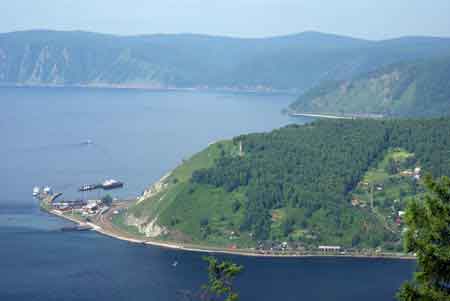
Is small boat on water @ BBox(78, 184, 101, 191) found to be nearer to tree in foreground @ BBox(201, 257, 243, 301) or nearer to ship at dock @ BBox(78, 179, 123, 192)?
ship at dock @ BBox(78, 179, 123, 192)

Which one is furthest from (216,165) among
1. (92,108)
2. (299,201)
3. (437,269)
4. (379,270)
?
(92,108)

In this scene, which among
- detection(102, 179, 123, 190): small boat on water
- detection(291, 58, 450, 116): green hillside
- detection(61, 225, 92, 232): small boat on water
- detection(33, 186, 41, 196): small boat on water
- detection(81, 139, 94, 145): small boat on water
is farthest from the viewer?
detection(291, 58, 450, 116): green hillside

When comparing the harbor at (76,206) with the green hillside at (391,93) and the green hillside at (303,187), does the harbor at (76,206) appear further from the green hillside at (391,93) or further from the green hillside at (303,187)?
the green hillside at (391,93)

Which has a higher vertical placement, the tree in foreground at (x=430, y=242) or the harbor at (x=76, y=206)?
the tree in foreground at (x=430, y=242)

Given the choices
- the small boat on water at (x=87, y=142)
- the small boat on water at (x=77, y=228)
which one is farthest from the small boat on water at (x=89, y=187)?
the small boat on water at (x=87, y=142)

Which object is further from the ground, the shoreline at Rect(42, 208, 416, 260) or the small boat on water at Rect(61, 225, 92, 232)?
the small boat on water at Rect(61, 225, 92, 232)

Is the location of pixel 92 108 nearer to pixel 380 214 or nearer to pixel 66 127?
pixel 66 127

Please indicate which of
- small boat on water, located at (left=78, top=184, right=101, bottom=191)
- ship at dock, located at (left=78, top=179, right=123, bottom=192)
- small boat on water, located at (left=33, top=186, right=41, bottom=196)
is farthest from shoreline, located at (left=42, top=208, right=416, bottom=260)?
ship at dock, located at (left=78, top=179, right=123, bottom=192)
